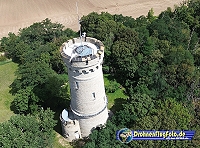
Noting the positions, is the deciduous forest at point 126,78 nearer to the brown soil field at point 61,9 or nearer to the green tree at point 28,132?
the green tree at point 28,132

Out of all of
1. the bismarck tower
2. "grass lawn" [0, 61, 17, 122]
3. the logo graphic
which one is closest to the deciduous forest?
the logo graphic

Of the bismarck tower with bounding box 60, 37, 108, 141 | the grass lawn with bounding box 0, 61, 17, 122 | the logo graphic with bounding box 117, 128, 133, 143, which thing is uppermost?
the bismarck tower with bounding box 60, 37, 108, 141

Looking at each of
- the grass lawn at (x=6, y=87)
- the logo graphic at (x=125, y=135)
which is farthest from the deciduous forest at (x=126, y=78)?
the grass lawn at (x=6, y=87)

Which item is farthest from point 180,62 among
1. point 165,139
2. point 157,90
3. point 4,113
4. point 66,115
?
point 4,113

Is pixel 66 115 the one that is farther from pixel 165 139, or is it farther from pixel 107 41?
pixel 107 41

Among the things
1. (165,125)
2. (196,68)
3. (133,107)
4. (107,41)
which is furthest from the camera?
(107,41)

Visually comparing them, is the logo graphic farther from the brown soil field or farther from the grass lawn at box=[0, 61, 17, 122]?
the brown soil field
